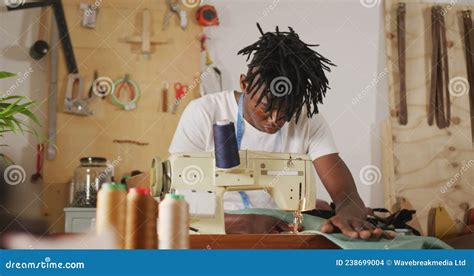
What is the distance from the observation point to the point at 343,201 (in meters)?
1.85

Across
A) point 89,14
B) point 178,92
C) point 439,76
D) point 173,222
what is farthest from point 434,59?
point 173,222

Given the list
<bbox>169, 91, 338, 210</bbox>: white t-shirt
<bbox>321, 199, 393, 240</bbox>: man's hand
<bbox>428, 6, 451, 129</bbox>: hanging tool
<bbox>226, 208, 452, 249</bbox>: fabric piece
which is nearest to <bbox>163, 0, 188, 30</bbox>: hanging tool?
<bbox>169, 91, 338, 210</bbox>: white t-shirt

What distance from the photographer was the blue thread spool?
1588mm

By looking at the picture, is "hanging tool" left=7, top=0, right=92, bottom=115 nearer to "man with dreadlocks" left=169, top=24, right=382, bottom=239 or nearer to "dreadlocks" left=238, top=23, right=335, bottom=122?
"man with dreadlocks" left=169, top=24, right=382, bottom=239

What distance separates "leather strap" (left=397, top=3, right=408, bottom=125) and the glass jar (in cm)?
128

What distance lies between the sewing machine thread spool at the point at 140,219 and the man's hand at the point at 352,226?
391 mm

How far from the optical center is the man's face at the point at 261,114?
1.87 m

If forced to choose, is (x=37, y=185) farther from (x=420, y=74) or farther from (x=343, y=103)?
(x=420, y=74)

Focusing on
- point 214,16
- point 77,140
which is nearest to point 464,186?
point 214,16

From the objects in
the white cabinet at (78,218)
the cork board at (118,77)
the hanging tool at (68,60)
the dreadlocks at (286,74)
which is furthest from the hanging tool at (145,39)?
the dreadlocks at (286,74)

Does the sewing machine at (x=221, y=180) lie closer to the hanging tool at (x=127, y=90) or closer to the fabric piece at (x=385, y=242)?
the fabric piece at (x=385, y=242)

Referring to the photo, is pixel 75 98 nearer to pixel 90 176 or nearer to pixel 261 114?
pixel 90 176
